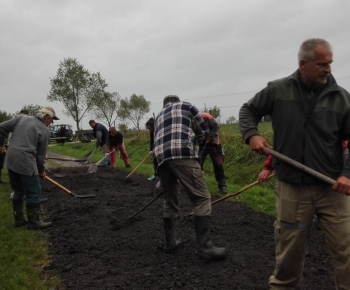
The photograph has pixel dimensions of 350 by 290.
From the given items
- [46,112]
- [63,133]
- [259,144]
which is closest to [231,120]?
[46,112]

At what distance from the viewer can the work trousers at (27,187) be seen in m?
6.16

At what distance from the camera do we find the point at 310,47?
9.32 ft

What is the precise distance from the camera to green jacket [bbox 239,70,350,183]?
2830mm

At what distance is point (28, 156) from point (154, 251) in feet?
8.57

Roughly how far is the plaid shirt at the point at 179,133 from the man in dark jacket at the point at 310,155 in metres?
1.53

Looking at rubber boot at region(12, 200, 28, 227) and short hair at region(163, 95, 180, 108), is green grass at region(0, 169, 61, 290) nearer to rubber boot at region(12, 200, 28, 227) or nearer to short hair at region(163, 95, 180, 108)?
rubber boot at region(12, 200, 28, 227)

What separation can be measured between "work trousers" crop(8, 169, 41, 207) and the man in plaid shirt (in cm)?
257

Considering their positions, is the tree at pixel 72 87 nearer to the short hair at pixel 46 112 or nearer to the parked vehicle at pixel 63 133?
the parked vehicle at pixel 63 133

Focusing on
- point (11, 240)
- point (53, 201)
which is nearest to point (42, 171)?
point (11, 240)

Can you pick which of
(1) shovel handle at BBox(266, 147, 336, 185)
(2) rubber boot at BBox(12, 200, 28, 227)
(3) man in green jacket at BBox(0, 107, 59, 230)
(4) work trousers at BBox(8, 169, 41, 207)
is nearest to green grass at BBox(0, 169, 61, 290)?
(2) rubber boot at BBox(12, 200, 28, 227)

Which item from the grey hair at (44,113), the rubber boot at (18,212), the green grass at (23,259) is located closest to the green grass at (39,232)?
the green grass at (23,259)

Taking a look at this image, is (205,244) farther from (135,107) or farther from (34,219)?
(135,107)

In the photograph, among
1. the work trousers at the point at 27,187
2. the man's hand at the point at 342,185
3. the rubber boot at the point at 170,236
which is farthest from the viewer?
the work trousers at the point at 27,187

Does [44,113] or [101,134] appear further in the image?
[101,134]
